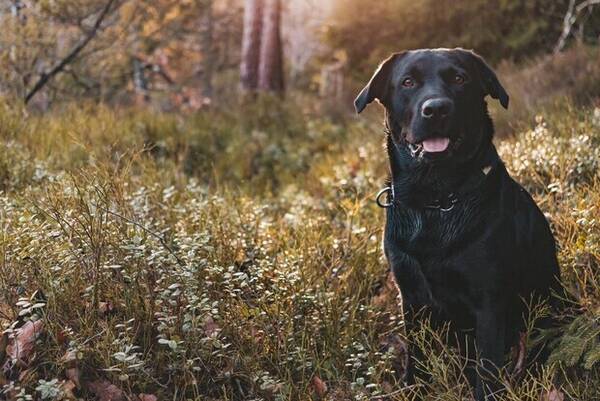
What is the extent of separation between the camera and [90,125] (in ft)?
24.8

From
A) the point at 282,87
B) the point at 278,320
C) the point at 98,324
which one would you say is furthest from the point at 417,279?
the point at 282,87

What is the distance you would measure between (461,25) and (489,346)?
897 cm

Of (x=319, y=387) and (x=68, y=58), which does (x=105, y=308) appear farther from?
(x=68, y=58)

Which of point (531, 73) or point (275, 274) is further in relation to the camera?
point (531, 73)

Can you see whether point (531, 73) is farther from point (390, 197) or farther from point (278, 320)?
point (278, 320)

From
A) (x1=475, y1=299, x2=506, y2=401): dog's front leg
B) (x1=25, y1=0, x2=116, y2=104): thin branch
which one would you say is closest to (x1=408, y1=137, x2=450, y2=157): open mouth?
(x1=475, y1=299, x2=506, y2=401): dog's front leg

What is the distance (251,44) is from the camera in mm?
12875

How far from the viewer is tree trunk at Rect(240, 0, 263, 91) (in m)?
12.8

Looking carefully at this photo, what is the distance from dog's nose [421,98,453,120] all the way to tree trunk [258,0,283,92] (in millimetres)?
8951

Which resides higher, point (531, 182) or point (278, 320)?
point (531, 182)

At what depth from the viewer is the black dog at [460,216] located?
3486 millimetres

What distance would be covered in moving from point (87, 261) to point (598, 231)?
2513 mm

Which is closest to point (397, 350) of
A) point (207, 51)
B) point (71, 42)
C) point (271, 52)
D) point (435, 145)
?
point (435, 145)

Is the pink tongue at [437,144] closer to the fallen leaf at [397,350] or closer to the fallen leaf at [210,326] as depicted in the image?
the fallen leaf at [397,350]
